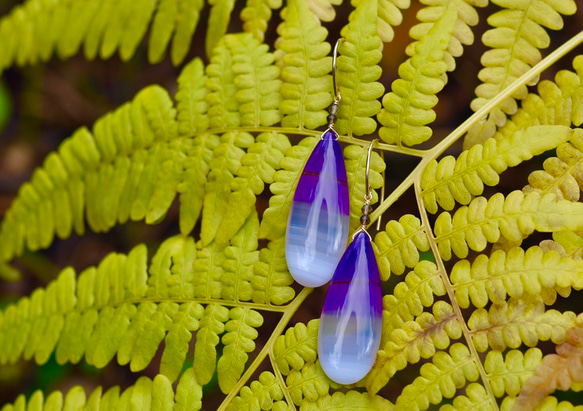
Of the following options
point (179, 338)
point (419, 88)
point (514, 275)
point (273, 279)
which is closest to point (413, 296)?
point (514, 275)

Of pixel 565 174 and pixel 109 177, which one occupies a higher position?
pixel 109 177

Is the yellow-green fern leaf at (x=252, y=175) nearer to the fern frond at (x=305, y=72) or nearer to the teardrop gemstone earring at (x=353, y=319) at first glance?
the fern frond at (x=305, y=72)

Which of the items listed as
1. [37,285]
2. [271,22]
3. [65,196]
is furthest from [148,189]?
[37,285]

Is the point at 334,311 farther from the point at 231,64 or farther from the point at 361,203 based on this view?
the point at 231,64

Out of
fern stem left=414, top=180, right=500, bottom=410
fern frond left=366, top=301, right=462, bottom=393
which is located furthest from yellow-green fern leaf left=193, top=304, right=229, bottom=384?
fern stem left=414, top=180, right=500, bottom=410

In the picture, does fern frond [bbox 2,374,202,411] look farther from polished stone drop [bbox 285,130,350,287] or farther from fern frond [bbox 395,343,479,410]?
fern frond [bbox 395,343,479,410]

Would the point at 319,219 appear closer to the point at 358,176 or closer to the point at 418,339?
the point at 358,176
